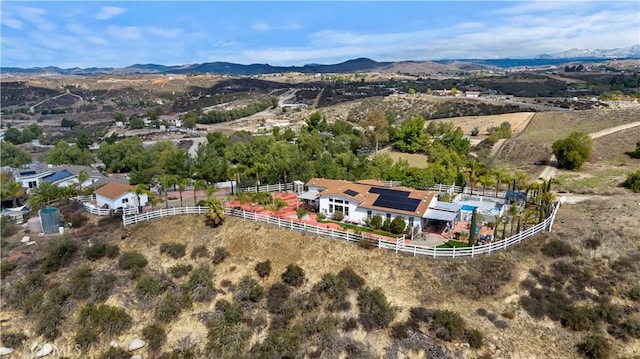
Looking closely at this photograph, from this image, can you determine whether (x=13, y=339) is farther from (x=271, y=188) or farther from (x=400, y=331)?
(x=271, y=188)

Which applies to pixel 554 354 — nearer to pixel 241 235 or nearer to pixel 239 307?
pixel 239 307

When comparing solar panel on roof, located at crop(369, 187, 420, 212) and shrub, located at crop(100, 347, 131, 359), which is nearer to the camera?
shrub, located at crop(100, 347, 131, 359)

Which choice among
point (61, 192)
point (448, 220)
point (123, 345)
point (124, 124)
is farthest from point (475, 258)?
point (124, 124)

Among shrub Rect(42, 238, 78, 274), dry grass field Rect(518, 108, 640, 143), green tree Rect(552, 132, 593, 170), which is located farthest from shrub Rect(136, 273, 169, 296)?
dry grass field Rect(518, 108, 640, 143)

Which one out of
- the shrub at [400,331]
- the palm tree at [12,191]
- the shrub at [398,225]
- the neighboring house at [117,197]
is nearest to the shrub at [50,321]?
the neighboring house at [117,197]

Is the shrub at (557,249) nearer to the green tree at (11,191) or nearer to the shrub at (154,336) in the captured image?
the shrub at (154,336)

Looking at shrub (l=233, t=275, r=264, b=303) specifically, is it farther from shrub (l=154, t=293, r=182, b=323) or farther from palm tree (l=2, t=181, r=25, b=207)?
palm tree (l=2, t=181, r=25, b=207)
